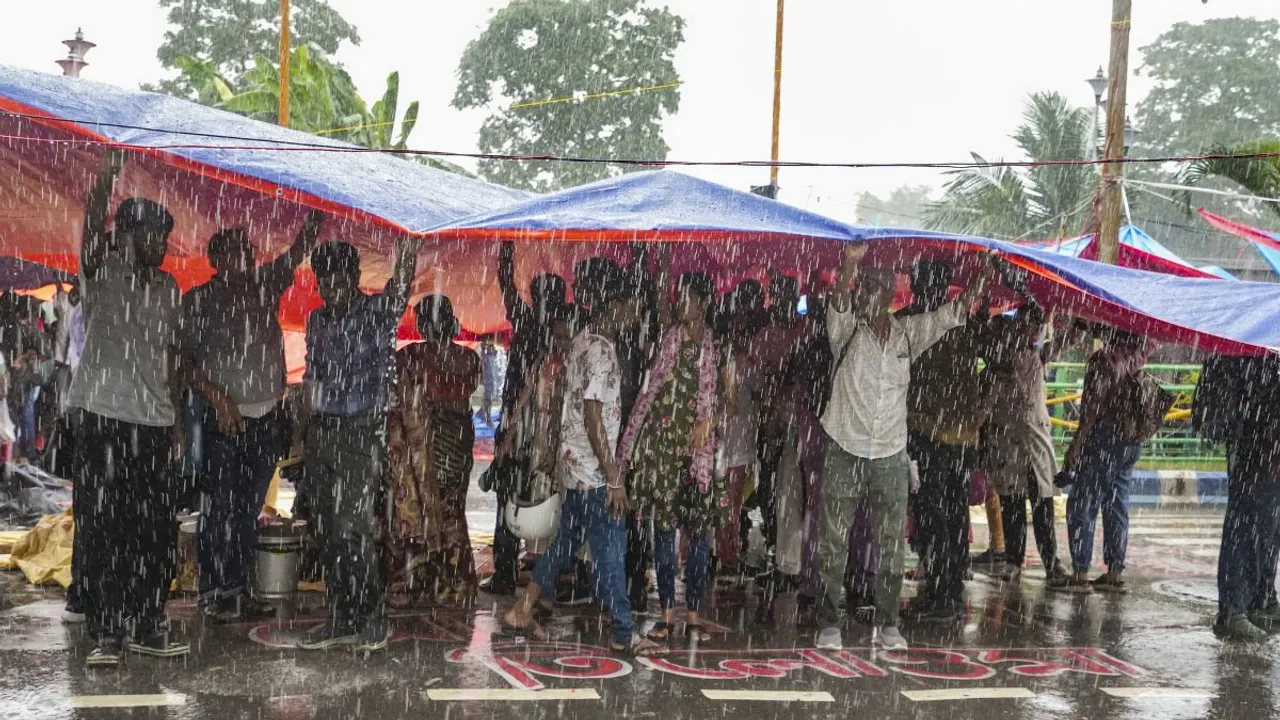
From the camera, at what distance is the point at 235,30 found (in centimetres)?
3778

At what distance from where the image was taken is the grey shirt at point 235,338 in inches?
239

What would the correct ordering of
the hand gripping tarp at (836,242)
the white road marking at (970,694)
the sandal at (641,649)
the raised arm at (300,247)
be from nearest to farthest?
the white road marking at (970,694)
the sandal at (641,649)
the raised arm at (300,247)
the hand gripping tarp at (836,242)

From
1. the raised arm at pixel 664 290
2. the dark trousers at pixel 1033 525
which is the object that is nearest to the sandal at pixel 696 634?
the raised arm at pixel 664 290

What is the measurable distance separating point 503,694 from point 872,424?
7.34 feet

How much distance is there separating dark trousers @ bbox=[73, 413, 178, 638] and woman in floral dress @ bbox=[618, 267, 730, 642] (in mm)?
2129

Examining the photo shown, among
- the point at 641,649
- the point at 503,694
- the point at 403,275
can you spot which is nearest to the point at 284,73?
the point at 403,275

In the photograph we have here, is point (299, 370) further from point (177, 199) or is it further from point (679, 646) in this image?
point (679, 646)

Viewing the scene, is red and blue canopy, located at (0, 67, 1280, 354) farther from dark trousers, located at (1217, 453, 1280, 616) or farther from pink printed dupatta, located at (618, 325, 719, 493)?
dark trousers, located at (1217, 453, 1280, 616)

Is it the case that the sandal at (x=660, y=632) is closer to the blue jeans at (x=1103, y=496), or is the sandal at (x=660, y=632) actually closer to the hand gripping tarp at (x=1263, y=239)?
the blue jeans at (x=1103, y=496)

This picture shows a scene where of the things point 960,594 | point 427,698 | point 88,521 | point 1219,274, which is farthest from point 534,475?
point 1219,274

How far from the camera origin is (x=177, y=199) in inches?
275

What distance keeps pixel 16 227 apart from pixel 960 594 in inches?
234

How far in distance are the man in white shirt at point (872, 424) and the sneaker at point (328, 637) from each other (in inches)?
88.9

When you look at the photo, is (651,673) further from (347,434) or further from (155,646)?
(155,646)
